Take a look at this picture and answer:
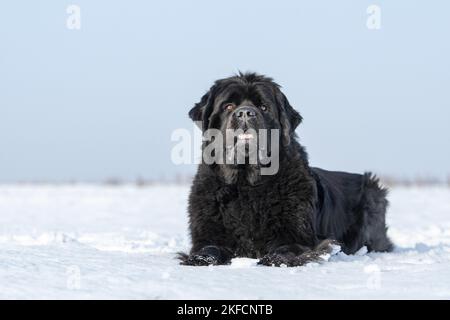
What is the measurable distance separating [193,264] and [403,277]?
164cm

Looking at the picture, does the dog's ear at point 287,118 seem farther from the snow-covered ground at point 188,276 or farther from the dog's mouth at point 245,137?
the snow-covered ground at point 188,276

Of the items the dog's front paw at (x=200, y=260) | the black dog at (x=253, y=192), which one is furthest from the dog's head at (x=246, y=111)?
the dog's front paw at (x=200, y=260)

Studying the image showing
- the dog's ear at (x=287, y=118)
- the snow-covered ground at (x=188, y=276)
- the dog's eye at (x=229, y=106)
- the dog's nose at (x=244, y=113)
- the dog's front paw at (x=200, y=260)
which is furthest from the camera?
the dog's ear at (x=287, y=118)

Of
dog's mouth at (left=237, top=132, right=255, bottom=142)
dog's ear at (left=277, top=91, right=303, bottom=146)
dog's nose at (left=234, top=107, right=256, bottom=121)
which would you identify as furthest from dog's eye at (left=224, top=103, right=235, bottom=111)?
dog's ear at (left=277, top=91, right=303, bottom=146)

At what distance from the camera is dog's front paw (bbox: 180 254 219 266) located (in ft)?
18.1

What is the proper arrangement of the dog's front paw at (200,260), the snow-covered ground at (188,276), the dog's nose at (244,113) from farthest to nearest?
the dog's nose at (244,113) → the dog's front paw at (200,260) → the snow-covered ground at (188,276)

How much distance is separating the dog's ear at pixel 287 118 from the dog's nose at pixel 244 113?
0.43 metres

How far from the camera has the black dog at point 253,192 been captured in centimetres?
608

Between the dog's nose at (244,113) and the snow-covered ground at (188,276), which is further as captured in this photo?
the dog's nose at (244,113)

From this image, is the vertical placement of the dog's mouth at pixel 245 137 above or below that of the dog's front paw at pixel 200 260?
above

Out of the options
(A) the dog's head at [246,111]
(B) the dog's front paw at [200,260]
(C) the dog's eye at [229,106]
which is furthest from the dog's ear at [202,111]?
(B) the dog's front paw at [200,260]

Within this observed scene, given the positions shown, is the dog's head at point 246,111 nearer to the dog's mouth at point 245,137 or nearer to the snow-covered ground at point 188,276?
the dog's mouth at point 245,137

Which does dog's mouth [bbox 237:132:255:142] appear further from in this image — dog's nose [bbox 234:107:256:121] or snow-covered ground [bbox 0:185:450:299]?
snow-covered ground [bbox 0:185:450:299]

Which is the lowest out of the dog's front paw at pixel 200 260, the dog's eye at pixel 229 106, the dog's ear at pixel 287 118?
the dog's front paw at pixel 200 260
